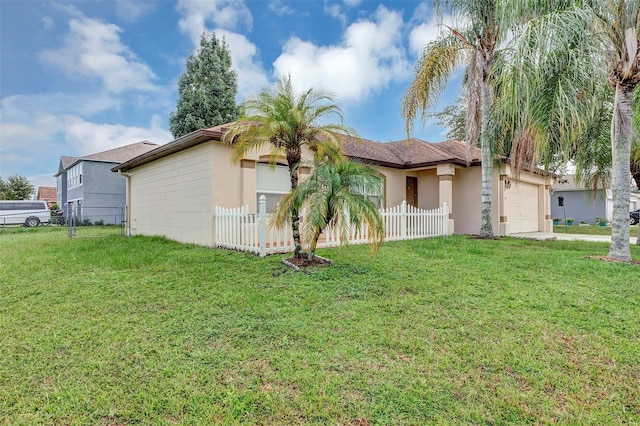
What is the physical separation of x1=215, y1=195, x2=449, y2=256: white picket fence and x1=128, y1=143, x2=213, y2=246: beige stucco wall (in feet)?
2.41

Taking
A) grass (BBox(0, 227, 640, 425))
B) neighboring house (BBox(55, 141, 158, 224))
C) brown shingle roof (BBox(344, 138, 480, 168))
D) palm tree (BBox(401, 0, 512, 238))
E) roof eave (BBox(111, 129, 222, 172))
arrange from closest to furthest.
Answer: grass (BBox(0, 227, 640, 425)) < roof eave (BBox(111, 129, 222, 172)) < palm tree (BBox(401, 0, 512, 238)) < brown shingle roof (BBox(344, 138, 480, 168)) < neighboring house (BBox(55, 141, 158, 224))

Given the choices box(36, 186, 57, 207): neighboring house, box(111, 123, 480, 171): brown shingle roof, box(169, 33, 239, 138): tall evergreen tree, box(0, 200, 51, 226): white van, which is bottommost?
box(0, 200, 51, 226): white van

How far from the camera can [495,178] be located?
13797 millimetres

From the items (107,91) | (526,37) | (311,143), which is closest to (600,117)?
(526,37)

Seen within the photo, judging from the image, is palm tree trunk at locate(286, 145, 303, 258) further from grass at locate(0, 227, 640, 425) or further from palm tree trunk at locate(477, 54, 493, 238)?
palm tree trunk at locate(477, 54, 493, 238)

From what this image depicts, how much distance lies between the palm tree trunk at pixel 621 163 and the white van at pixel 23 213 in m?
30.2

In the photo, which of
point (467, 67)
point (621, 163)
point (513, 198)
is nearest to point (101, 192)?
point (467, 67)

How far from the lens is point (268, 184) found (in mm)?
10562

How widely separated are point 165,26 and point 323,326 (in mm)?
13358

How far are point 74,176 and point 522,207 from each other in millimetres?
30974

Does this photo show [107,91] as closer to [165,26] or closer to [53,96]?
[53,96]

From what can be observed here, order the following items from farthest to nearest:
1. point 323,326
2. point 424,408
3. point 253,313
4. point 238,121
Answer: point 238,121, point 253,313, point 323,326, point 424,408

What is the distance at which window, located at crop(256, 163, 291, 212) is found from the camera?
10359 millimetres

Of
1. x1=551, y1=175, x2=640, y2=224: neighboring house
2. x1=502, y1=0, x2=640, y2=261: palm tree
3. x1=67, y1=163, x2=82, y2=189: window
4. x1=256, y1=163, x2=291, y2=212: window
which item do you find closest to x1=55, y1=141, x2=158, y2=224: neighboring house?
x1=67, y1=163, x2=82, y2=189: window
